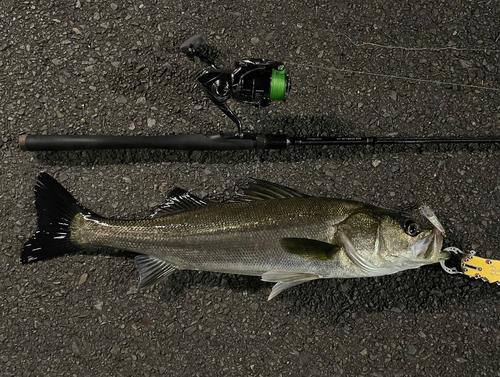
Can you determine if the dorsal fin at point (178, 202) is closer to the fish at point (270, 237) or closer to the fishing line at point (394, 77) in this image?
the fish at point (270, 237)

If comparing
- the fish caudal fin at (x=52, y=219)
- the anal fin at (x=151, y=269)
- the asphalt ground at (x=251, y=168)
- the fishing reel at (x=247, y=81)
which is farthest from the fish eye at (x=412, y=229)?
the fish caudal fin at (x=52, y=219)

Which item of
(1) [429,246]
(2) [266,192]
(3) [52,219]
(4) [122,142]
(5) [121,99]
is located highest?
(5) [121,99]

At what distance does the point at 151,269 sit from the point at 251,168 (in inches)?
32.7

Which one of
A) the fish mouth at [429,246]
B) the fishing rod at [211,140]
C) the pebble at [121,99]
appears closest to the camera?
the fish mouth at [429,246]

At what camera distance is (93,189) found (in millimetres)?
2627

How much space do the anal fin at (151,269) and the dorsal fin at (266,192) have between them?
0.55m

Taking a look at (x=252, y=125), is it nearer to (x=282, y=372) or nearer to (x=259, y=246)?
(x=259, y=246)

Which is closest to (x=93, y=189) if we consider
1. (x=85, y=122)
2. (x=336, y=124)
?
(x=85, y=122)

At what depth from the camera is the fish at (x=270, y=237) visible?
2.13 m

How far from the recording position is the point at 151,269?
7.69 feet

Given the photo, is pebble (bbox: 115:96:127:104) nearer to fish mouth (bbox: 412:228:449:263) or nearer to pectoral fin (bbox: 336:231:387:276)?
pectoral fin (bbox: 336:231:387:276)

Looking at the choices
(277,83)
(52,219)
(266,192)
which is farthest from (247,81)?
(52,219)

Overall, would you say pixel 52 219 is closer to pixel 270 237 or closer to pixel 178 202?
pixel 178 202

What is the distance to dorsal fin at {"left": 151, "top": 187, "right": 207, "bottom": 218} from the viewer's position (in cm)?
236
